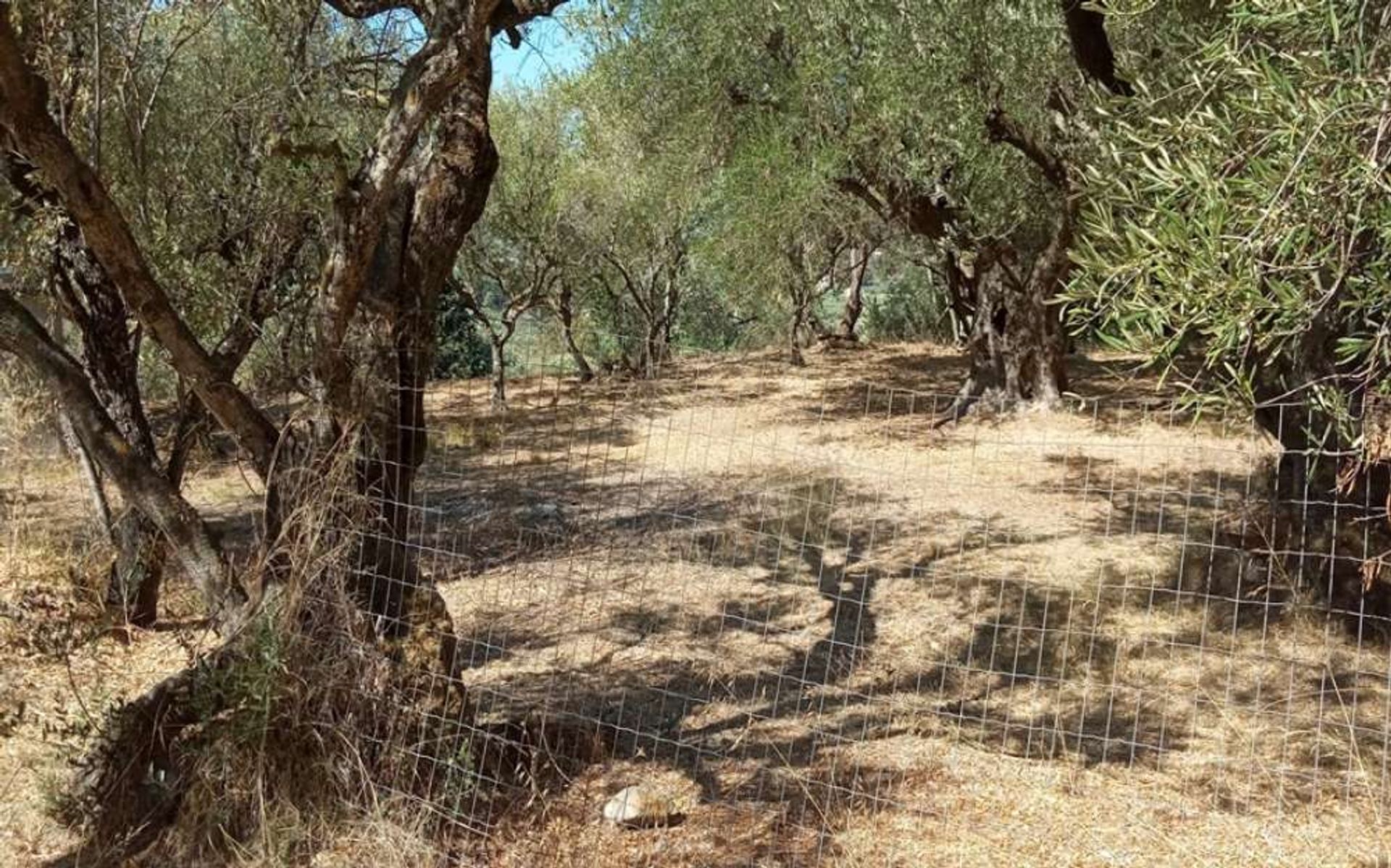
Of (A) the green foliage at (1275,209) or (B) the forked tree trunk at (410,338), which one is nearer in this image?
(A) the green foliage at (1275,209)

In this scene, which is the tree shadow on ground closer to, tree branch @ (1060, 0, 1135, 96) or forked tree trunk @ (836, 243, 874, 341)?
tree branch @ (1060, 0, 1135, 96)

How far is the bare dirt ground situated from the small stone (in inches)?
2.1

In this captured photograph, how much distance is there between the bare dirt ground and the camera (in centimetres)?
439

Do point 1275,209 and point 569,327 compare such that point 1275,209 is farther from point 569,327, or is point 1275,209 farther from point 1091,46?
point 569,327

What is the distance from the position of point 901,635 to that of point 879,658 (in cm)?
48

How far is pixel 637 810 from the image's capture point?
A: 4273mm

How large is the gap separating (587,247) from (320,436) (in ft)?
45.9

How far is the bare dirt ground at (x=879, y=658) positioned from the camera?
14.4 feet

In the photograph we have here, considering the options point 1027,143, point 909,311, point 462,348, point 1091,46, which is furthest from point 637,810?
point 909,311

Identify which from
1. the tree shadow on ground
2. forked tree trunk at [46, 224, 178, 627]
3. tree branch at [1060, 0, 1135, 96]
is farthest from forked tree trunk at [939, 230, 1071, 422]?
forked tree trunk at [46, 224, 178, 627]

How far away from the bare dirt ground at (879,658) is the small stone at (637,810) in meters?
0.05

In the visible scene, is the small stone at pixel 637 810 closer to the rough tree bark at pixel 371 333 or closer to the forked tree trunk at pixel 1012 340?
the rough tree bark at pixel 371 333

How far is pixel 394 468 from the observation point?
432 cm

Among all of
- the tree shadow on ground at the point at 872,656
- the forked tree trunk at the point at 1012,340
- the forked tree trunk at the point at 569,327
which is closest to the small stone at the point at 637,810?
the tree shadow on ground at the point at 872,656
